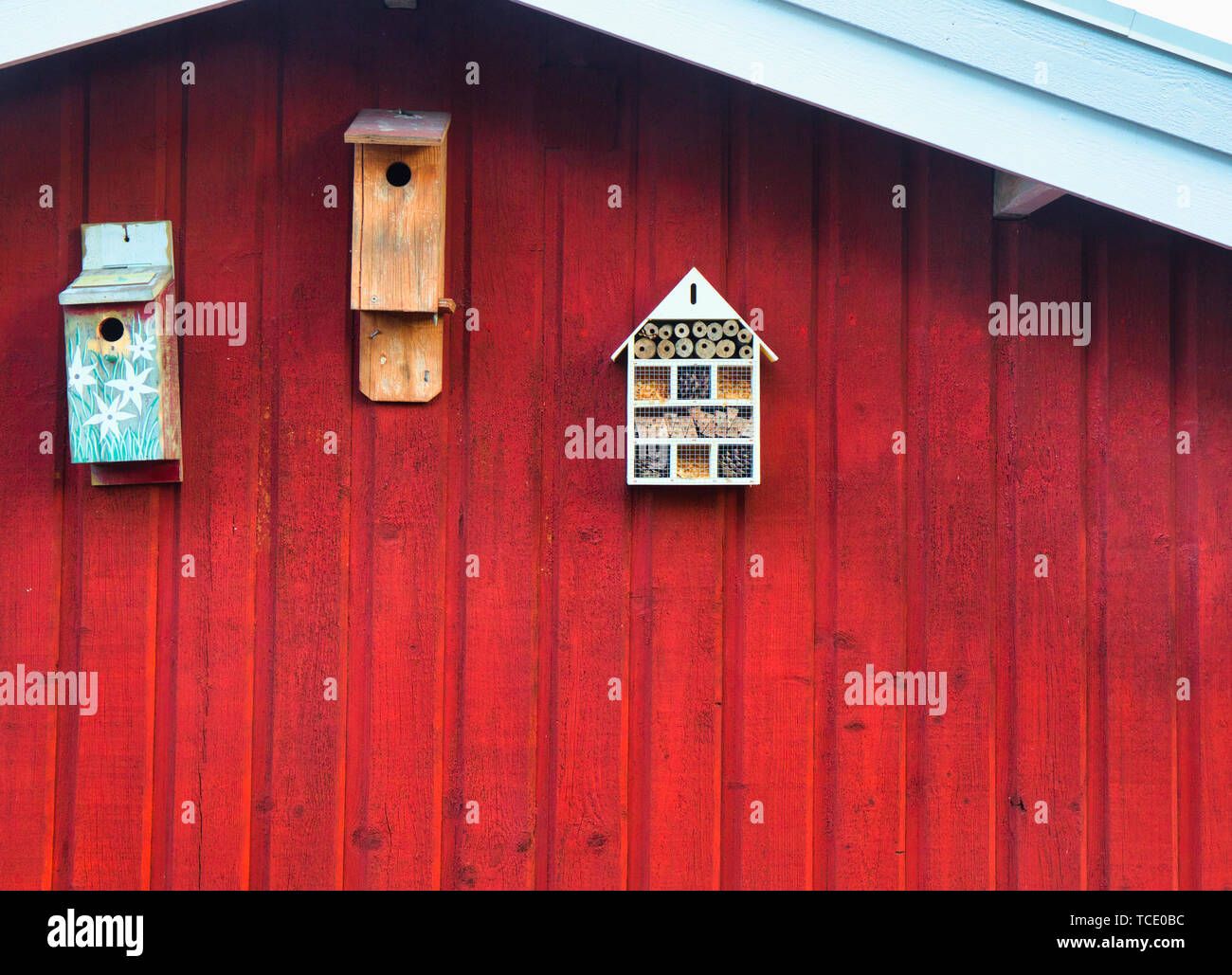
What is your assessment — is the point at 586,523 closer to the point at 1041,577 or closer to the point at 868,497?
the point at 868,497

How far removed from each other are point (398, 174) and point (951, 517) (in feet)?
5.38

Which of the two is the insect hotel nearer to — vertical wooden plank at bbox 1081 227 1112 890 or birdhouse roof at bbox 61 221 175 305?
vertical wooden plank at bbox 1081 227 1112 890

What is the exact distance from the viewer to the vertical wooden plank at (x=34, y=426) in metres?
2.65

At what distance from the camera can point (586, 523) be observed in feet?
8.81

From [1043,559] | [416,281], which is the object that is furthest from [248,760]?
[1043,559]

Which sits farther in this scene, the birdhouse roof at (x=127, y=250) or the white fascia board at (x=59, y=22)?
the birdhouse roof at (x=127, y=250)

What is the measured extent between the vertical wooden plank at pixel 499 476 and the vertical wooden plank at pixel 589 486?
56 mm

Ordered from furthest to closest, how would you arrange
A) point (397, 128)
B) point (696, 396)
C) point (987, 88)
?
point (696, 396) < point (397, 128) < point (987, 88)

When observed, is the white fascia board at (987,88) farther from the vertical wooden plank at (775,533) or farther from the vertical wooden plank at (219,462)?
the vertical wooden plank at (219,462)

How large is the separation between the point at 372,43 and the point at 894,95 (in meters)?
1.35

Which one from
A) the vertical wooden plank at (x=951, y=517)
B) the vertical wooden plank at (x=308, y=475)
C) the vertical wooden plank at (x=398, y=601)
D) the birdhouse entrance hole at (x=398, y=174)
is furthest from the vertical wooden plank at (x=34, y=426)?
the vertical wooden plank at (x=951, y=517)

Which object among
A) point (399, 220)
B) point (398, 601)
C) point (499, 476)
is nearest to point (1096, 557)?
point (499, 476)

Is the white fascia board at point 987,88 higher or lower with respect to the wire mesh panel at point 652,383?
higher

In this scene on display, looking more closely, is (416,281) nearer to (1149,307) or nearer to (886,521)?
(886,521)
